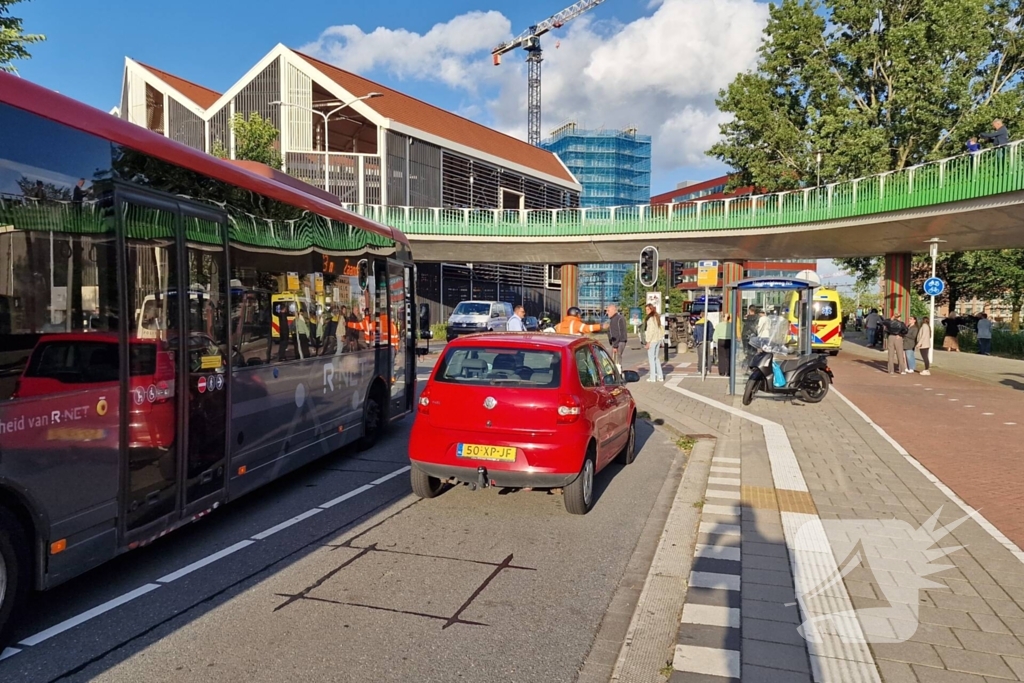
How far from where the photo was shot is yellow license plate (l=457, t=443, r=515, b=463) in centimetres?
673

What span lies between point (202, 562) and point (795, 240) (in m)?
34.8

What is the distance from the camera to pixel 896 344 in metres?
22.1

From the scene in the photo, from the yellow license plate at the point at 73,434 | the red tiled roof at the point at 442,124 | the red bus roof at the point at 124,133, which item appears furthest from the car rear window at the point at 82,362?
the red tiled roof at the point at 442,124

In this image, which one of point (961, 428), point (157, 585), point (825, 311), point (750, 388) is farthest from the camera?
point (825, 311)

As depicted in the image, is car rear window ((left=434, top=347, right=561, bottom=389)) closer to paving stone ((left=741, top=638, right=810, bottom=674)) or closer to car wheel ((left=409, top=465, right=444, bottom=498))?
car wheel ((left=409, top=465, right=444, bottom=498))

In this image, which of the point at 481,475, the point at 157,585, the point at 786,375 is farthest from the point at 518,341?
the point at 786,375

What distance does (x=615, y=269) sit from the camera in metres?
123

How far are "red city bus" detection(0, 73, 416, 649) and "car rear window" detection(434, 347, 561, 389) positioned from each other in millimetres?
1534

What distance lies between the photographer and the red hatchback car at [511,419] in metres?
6.71

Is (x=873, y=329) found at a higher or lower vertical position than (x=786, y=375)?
higher

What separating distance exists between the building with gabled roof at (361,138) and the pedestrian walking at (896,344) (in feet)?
90.6

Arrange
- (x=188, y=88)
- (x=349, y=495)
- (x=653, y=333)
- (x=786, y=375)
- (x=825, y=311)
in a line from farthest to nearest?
(x=188, y=88) < (x=825, y=311) < (x=653, y=333) < (x=786, y=375) < (x=349, y=495)

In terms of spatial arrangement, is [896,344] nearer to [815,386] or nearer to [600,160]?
[815,386]

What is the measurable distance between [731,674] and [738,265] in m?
41.4
